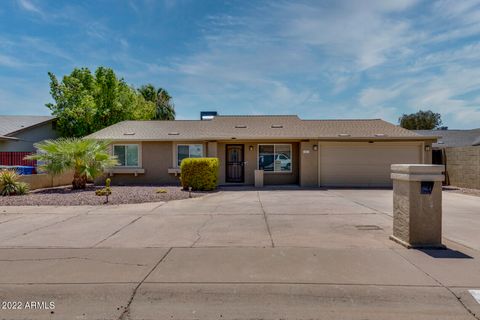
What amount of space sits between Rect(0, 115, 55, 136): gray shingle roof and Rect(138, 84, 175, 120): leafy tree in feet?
44.6

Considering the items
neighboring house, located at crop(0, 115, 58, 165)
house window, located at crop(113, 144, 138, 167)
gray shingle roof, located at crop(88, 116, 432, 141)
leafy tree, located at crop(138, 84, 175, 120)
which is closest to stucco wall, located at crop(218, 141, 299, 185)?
gray shingle roof, located at crop(88, 116, 432, 141)

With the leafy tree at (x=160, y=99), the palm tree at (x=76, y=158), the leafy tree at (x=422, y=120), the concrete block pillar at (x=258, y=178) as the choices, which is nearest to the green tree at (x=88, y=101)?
the leafy tree at (x=160, y=99)

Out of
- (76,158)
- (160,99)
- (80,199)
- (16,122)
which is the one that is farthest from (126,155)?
(160,99)

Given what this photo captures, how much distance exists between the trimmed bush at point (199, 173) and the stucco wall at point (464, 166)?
1274 centimetres

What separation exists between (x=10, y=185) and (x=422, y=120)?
5361cm

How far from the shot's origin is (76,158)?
14.4 m

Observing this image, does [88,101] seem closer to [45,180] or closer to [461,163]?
[45,180]

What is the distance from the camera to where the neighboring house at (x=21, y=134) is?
1948 cm

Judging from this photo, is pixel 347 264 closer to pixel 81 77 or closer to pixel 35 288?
pixel 35 288

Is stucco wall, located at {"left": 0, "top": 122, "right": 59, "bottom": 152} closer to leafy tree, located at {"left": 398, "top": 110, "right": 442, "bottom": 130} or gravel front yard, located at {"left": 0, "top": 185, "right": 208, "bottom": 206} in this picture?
gravel front yard, located at {"left": 0, "top": 185, "right": 208, "bottom": 206}

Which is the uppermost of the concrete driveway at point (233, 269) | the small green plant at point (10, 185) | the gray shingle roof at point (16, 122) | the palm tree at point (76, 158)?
the gray shingle roof at point (16, 122)

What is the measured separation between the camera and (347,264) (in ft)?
15.7

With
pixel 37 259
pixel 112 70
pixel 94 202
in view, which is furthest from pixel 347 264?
pixel 112 70

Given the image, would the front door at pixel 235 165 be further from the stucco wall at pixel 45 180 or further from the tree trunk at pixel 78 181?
the stucco wall at pixel 45 180
